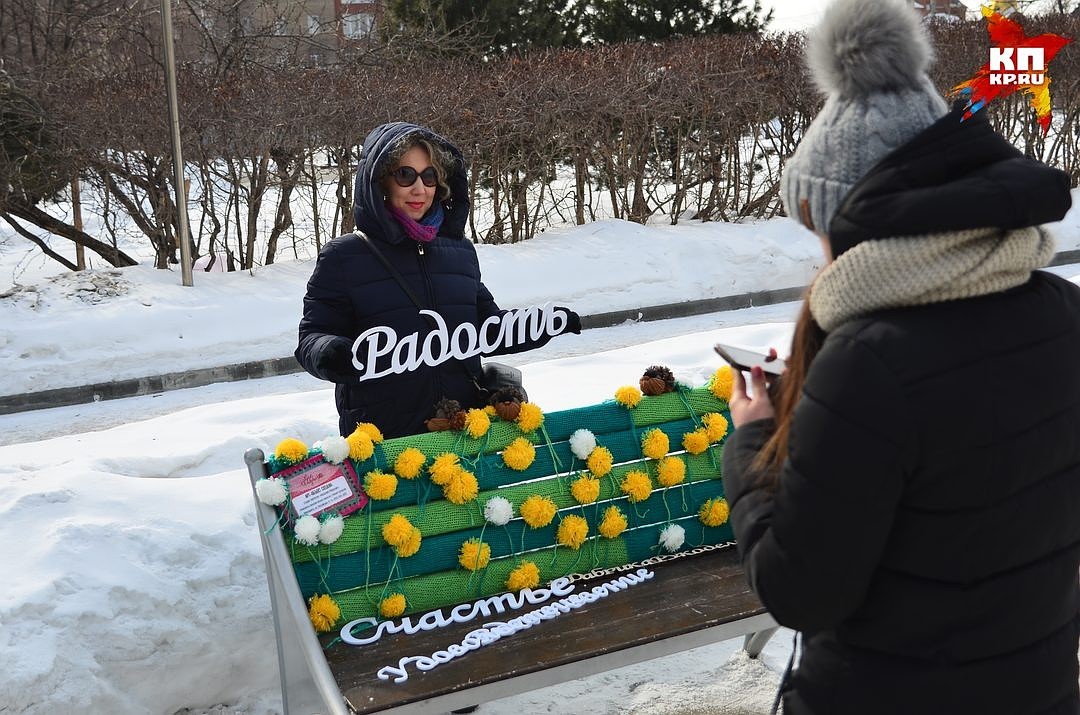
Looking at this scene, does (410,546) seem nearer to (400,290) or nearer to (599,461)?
(599,461)

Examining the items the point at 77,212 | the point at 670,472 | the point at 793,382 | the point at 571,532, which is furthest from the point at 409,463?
the point at 77,212

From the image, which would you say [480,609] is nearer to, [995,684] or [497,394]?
[497,394]

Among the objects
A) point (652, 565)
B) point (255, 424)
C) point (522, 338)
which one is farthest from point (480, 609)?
point (255, 424)

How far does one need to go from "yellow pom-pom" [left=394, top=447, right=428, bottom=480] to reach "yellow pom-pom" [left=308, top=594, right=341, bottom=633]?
405 millimetres

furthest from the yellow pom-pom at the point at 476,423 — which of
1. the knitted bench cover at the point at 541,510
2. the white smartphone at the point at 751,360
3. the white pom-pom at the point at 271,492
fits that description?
the white smartphone at the point at 751,360

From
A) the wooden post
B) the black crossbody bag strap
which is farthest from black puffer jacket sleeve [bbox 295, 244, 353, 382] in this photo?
the wooden post

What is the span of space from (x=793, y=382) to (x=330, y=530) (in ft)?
5.38

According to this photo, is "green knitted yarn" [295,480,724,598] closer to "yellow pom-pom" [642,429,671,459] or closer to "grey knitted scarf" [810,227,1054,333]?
"yellow pom-pom" [642,429,671,459]

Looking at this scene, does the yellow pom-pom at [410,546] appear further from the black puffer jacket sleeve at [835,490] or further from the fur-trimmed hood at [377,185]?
the black puffer jacket sleeve at [835,490]

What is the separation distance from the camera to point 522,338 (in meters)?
3.32

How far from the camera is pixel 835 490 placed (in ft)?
4.72

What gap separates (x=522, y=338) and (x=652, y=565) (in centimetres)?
83

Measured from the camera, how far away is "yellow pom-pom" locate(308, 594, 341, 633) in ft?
9.32

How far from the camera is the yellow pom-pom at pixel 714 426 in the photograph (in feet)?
11.5
